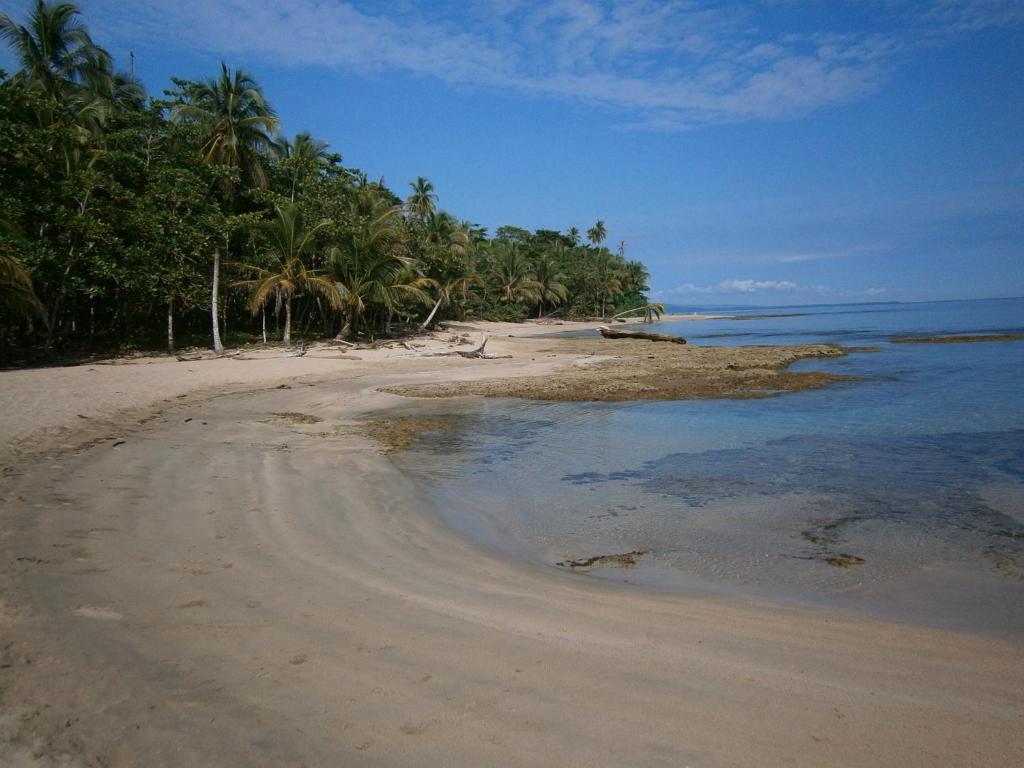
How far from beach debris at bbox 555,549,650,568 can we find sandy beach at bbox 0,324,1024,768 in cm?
24

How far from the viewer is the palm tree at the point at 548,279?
61.3 meters

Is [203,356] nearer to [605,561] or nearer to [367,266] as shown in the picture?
[367,266]

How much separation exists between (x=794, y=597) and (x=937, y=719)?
1669 mm

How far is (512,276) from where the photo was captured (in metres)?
57.5

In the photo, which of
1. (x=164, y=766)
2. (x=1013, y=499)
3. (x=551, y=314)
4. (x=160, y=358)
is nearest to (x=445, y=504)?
(x=164, y=766)

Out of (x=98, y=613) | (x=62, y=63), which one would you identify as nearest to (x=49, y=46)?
(x=62, y=63)

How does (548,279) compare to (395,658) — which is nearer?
(395,658)

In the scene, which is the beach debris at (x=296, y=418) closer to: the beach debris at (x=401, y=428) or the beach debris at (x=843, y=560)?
the beach debris at (x=401, y=428)

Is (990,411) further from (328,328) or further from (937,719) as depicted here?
(328,328)

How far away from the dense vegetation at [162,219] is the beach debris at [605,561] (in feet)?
49.9

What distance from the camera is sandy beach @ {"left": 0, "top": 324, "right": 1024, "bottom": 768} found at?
2.34 metres

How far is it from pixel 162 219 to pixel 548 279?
1796 inches

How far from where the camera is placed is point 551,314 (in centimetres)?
6831

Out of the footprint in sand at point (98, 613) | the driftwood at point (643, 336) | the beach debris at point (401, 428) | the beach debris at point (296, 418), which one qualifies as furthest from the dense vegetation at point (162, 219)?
the footprint in sand at point (98, 613)
